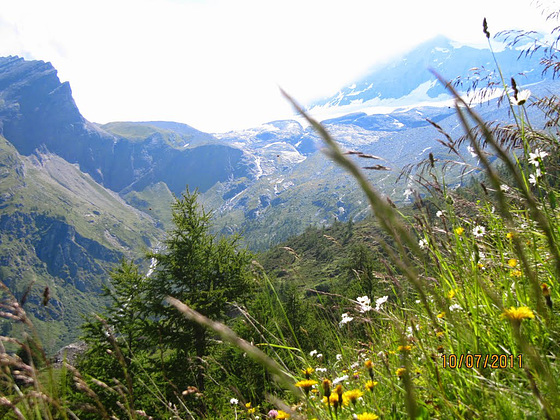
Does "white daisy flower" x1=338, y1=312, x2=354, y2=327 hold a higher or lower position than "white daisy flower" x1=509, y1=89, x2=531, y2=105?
lower

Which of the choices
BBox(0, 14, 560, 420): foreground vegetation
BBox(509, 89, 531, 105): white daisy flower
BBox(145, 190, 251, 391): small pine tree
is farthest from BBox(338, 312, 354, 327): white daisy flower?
BBox(145, 190, 251, 391): small pine tree

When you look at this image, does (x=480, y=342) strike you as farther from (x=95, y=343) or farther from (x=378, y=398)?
(x=95, y=343)

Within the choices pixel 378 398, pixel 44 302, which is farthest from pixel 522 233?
pixel 44 302

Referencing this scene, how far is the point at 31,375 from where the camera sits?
1.67 m

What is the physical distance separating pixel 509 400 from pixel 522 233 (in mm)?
1617

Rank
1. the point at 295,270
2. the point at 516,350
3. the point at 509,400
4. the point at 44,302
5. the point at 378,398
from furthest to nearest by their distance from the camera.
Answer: the point at 295,270, the point at 378,398, the point at 44,302, the point at 516,350, the point at 509,400

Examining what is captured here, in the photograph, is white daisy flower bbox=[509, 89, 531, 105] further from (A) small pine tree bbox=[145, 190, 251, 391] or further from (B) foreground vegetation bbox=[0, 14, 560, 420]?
(A) small pine tree bbox=[145, 190, 251, 391]
